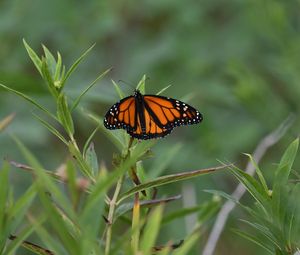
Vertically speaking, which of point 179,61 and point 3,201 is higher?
point 3,201

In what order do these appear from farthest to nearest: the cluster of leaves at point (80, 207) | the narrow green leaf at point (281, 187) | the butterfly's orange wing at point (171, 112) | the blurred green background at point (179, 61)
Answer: the blurred green background at point (179, 61), the butterfly's orange wing at point (171, 112), the narrow green leaf at point (281, 187), the cluster of leaves at point (80, 207)

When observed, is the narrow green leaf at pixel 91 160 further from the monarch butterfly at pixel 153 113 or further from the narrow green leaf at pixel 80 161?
the monarch butterfly at pixel 153 113

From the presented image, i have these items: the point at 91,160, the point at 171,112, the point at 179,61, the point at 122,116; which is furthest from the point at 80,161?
the point at 179,61

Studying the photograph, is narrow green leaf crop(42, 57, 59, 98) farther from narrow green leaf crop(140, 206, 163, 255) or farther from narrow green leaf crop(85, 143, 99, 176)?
narrow green leaf crop(140, 206, 163, 255)

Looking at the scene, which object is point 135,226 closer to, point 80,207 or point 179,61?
point 80,207

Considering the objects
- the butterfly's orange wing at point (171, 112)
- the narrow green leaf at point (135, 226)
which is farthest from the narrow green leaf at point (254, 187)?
the butterfly's orange wing at point (171, 112)

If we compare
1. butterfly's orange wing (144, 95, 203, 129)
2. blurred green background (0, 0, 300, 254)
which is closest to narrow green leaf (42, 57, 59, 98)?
butterfly's orange wing (144, 95, 203, 129)
